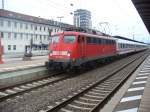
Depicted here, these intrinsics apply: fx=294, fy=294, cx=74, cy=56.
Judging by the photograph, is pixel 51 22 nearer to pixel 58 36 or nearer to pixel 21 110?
pixel 58 36

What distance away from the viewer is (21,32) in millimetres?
80500

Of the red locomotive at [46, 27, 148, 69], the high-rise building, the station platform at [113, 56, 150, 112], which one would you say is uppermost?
the high-rise building

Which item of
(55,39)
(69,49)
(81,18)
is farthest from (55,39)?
(81,18)

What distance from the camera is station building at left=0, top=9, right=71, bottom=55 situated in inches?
2872

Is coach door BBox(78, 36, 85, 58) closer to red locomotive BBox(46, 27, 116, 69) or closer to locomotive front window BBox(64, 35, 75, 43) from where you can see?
red locomotive BBox(46, 27, 116, 69)

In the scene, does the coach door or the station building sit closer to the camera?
the coach door

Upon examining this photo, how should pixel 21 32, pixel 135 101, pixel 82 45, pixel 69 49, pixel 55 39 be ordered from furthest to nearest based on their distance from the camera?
pixel 21 32, pixel 55 39, pixel 82 45, pixel 69 49, pixel 135 101

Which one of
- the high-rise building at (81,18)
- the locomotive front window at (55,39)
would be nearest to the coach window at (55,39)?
the locomotive front window at (55,39)

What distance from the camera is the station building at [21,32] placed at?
72.9 metres

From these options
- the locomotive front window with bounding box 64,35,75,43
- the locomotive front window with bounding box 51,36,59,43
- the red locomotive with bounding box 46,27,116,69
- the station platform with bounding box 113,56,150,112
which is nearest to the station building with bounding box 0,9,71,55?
the locomotive front window with bounding box 51,36,59,43

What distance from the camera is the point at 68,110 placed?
33.0 ft

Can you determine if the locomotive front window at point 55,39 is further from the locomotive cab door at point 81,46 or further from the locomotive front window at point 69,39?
the locomotive cab door at point 81,46

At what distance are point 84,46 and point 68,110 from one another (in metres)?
11.4

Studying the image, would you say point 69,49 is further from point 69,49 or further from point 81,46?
point 81,46
